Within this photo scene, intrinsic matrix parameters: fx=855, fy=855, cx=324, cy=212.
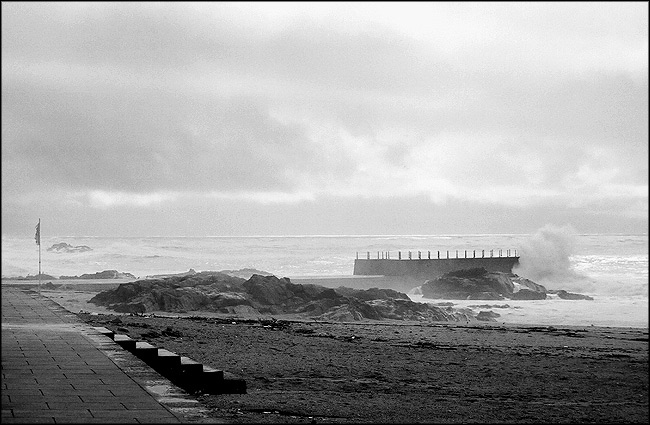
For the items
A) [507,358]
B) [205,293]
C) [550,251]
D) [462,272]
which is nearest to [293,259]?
[550,251]

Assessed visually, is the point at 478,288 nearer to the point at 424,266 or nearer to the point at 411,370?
the point at 424,266

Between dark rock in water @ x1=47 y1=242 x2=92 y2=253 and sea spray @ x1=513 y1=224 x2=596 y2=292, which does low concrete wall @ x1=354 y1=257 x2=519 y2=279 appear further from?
dark rock in water @ x1=47 y1=242 x2=92 y2=253

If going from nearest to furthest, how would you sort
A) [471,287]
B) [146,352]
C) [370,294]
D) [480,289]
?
[146,352] → [370,294] → [480,289] → [471,287]

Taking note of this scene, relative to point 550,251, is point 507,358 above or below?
below

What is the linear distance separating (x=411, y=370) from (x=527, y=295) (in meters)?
28.8

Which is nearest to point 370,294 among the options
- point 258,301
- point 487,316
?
point 487,316

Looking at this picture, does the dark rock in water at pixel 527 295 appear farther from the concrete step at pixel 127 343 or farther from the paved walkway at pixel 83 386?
the concrete step at pixel 127 343

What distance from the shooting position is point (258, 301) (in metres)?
29.5

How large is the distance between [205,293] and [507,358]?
50.8 ft

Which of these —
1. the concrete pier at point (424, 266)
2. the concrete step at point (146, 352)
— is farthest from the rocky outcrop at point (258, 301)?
the concrete pier at point (424, 266)

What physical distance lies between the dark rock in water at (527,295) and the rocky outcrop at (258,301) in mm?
10911

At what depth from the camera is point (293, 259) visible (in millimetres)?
86250

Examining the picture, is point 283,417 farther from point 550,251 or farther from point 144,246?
point 144,246

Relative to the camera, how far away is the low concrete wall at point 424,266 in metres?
52.3
